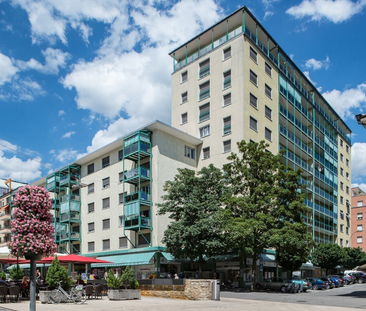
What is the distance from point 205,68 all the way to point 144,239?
2095 centimetres

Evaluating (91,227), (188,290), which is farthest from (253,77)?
(188,290)

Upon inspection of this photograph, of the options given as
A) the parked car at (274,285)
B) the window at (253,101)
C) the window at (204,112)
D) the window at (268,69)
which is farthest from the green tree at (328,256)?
the window at (204,112)

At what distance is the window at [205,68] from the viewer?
1831 inches

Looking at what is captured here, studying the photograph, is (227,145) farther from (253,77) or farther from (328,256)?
(328,256)

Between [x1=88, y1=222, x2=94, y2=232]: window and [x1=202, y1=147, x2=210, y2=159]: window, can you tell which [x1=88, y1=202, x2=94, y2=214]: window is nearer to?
[x1=88, y1=222, x2=94, y2=232]: window

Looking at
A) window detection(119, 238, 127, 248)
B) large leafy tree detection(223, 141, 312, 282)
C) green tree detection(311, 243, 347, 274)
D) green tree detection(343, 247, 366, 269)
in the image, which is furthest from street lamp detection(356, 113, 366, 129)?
green tree detection(343, 247, 366, 269)

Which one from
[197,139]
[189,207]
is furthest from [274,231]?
[197,139]

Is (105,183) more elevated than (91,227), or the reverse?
(105,183)

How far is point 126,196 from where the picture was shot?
4166 centimetres

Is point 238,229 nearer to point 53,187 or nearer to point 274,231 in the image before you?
point 274,231

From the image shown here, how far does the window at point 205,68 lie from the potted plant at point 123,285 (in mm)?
29739

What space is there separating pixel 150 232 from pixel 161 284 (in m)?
14.3

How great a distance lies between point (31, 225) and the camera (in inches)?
468

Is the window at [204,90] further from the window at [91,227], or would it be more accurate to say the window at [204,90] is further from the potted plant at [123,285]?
the potted plant at [123,285]
